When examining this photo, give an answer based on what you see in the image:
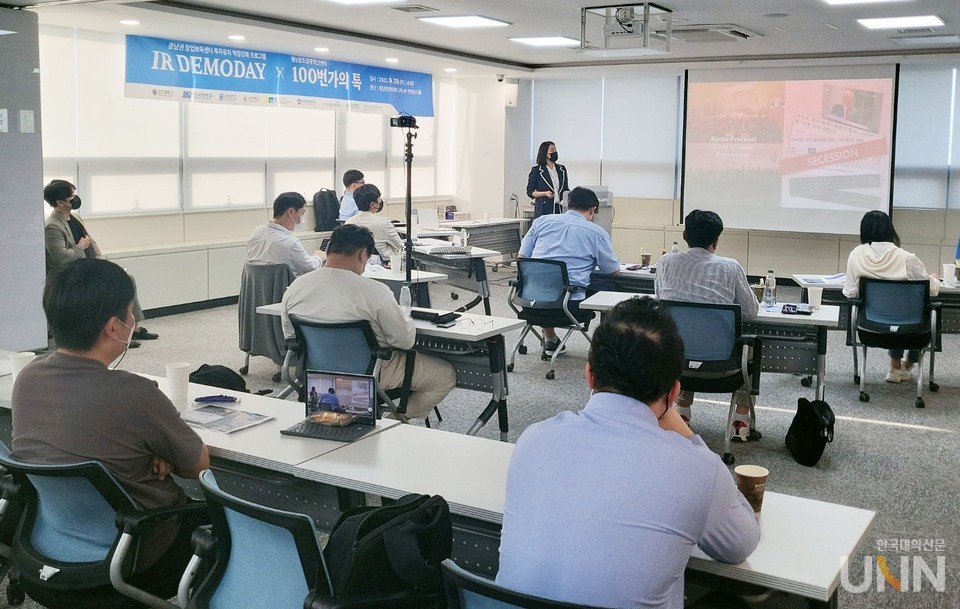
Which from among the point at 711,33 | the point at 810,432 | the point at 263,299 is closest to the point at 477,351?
the point at 810,432

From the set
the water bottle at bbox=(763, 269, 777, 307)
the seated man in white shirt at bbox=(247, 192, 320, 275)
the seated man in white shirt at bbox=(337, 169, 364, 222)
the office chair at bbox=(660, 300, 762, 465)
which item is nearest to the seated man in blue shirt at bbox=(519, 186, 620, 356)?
the water bottle at bbox=(763, 269, 777, 307)

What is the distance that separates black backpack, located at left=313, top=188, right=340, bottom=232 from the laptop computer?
25.1 ft

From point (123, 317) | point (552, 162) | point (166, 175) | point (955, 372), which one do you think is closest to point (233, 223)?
point (166, 175)

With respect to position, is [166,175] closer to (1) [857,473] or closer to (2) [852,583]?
(1) [857,473]

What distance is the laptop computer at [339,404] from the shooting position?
295cm

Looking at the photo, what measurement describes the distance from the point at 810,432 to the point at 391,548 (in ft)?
10.7

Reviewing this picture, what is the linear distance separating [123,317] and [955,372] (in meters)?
6.36

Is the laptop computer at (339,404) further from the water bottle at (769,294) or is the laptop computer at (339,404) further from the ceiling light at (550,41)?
the ceiling light at (550,41)

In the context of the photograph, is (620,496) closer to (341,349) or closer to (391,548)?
(391,548)

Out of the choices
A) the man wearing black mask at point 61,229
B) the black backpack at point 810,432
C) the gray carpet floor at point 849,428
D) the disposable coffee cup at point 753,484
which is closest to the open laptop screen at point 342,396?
the disposable coffee cup at point 753,484

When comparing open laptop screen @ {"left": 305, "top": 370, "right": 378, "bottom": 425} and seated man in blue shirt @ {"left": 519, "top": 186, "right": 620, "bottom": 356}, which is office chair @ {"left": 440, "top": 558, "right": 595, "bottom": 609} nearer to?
open laptop screen @ {"left": 305, "top": 370, "right": 378, "bottom": 425}

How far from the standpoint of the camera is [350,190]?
30.7 feet

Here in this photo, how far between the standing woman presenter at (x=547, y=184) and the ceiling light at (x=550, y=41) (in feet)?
4.34

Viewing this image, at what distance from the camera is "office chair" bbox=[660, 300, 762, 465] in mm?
4766
